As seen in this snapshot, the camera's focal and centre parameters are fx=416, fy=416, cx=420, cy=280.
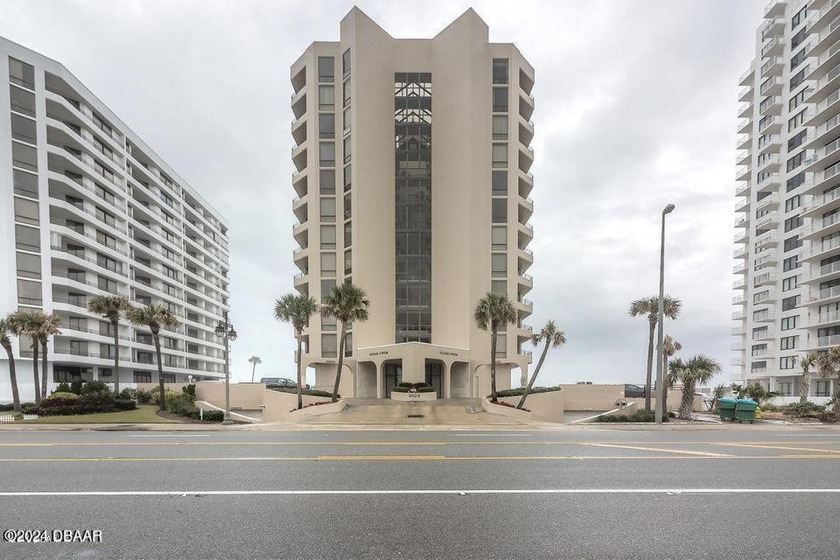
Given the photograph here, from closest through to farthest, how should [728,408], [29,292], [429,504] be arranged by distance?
[429,504]
[728,408]
[29,292]

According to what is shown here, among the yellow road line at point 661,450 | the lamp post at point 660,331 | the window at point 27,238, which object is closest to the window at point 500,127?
the lamp post at point 660,331

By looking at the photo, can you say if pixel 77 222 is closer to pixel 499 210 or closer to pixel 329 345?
pixel 329 345

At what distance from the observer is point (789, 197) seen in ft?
183

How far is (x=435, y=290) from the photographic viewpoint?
44594mm

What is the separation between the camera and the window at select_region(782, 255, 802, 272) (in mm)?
53438

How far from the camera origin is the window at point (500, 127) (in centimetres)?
4625

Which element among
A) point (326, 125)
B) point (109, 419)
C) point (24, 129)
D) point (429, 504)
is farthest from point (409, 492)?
point (24, 129)

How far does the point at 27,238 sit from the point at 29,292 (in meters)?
5.52

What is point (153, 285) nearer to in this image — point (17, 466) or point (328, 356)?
point (328, 356)

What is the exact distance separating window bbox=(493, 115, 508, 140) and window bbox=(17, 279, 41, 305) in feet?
165

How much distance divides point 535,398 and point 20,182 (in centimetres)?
5454

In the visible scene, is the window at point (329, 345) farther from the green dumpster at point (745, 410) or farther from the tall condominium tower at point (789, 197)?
the tall condominium tower at point (789, 197)

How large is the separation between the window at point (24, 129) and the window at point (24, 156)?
0.76 metres

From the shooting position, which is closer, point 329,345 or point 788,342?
point 329,345
